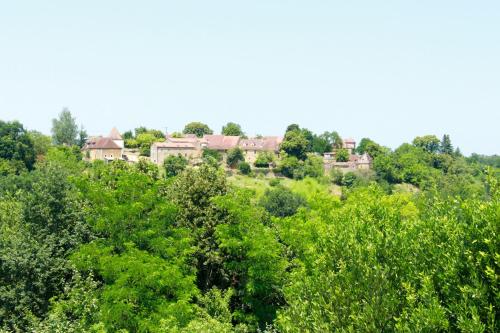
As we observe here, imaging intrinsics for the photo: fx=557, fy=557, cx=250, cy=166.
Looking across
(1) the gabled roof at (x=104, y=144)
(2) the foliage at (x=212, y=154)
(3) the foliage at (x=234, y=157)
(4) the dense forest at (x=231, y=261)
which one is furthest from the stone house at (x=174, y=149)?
(4) the dense forest at (x=231, y=261)

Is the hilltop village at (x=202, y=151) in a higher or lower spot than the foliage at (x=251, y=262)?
higher

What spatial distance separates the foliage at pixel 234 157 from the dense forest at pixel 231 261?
77945mm

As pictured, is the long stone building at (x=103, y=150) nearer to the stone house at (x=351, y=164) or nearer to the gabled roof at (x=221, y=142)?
the gabled roof at (x=221, y=142)

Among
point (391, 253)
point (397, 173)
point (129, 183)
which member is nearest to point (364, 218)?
point (391, 253)

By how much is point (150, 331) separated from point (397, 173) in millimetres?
109796

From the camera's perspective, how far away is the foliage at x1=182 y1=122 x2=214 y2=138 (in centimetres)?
16038

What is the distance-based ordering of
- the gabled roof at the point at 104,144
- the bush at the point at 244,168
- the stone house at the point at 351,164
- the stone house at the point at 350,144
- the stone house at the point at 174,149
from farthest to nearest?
1. the stone house at the point at 350,144
2. the stone house at the point at 351,164
3. the gabled roof at the point at 104,144
4. the stone house at the point at 174,149
5. the bush at the point at 244,168

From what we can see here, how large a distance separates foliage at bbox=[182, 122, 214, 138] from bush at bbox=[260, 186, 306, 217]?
71.9 meters

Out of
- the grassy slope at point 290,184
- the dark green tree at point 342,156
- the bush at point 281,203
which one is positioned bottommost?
the bush at point 281,203

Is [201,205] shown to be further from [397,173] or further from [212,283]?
[397,173]

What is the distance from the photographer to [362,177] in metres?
122

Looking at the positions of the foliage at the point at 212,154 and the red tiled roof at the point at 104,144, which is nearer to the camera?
the foliage at the point at 212,154

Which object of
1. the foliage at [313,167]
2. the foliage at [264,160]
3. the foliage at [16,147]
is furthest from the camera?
the foliage at [264,160]

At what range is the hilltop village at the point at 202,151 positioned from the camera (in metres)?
126
